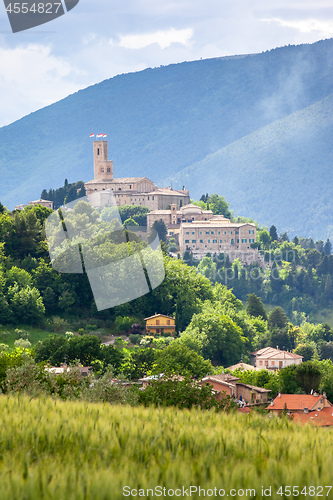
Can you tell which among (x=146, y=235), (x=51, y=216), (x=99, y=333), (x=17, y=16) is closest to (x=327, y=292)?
(x=146, y=235)

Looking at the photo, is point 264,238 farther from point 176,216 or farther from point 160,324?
point 160,324

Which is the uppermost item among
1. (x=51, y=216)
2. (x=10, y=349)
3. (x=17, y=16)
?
(x=51, y=216)

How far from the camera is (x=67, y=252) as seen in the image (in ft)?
202

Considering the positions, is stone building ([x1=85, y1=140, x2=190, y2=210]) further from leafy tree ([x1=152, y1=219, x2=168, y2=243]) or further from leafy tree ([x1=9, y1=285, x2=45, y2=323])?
leafy tree ([x1=9, y1=285, x2=45, y2=323])

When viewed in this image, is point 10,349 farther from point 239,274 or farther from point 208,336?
point 239,274

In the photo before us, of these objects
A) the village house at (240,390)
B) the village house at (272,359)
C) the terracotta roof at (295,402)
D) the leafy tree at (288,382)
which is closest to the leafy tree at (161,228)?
the village house at (272,359)

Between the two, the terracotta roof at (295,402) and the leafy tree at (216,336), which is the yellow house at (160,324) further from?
the terracotta roof at (295,402)

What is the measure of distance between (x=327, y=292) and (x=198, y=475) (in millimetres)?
130475

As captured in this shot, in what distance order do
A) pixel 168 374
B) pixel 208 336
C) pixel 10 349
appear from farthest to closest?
pixel 208 336 < pixel 10 349 < pixel 168 374

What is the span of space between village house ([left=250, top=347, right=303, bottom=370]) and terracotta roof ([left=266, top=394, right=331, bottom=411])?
2771 centimetres

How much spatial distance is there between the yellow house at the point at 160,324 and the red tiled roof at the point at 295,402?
2229 centimetres

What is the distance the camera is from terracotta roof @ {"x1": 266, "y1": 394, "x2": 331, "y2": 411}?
136 feet

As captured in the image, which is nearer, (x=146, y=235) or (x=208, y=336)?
(x=208, y=336)

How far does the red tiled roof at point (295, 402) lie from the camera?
137 ft
